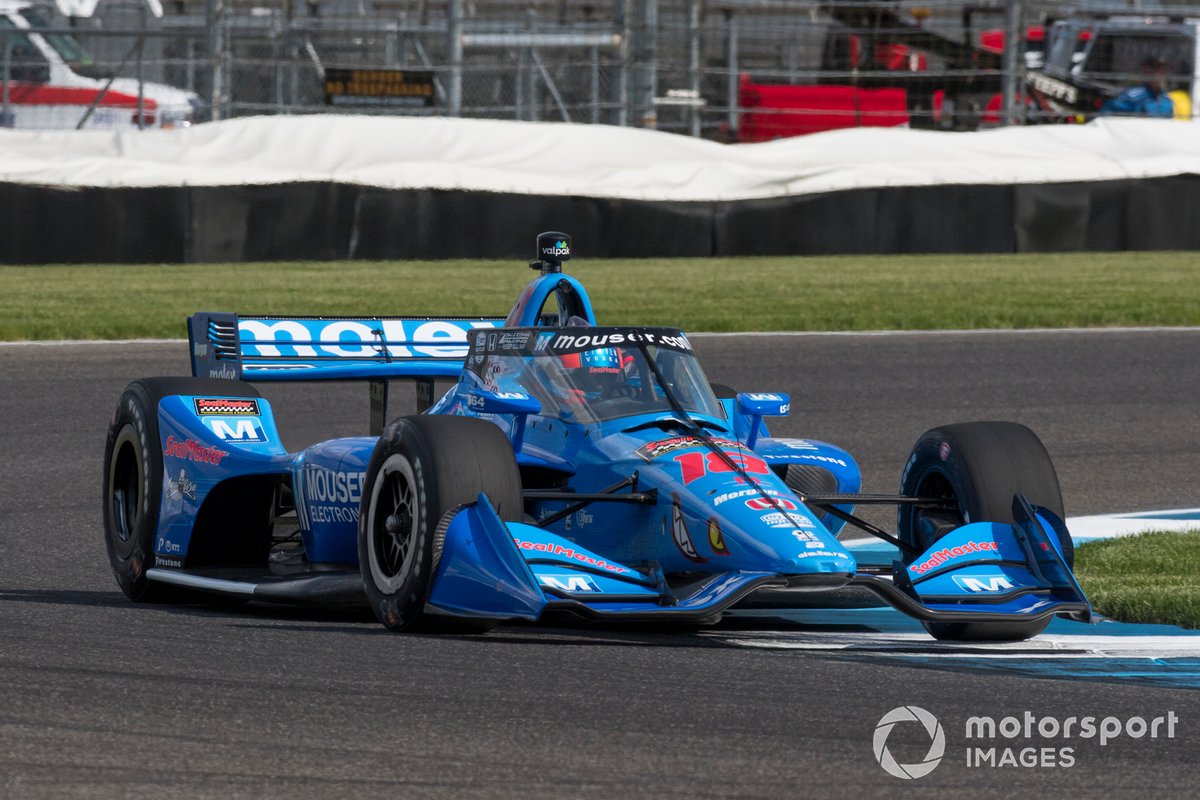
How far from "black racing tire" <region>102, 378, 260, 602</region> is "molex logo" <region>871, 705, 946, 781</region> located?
339 centimetres

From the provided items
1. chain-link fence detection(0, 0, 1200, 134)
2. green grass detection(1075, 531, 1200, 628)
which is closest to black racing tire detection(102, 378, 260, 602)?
green grass detection(1075, 531, 1200, 628)

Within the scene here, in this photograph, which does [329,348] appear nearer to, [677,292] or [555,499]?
[555,499]

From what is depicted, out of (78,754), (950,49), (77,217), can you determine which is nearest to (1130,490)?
(78,754)

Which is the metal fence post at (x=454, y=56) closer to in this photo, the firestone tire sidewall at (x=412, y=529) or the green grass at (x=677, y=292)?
the green grass at (x=677, y=292)

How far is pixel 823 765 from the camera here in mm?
3963

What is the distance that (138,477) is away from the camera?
7301mm

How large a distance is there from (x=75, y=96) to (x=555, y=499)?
16765 millimetres

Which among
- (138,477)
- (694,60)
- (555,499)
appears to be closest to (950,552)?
(555,499)

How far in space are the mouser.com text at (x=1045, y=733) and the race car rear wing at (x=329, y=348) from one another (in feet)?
11.8

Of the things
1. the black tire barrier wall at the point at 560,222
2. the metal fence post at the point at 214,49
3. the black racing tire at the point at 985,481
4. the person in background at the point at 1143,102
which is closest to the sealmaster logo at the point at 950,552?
the black racing tire at the point at 985,481

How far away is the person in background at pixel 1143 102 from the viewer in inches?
942

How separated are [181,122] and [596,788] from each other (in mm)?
19583

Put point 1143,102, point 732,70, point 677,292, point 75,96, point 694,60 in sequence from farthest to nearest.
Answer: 1. point 1143,102
2. point 694,60
3. point 75,96
4. point 732,70
5. point 677,292

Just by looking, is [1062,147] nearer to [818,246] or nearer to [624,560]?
[818,246]
